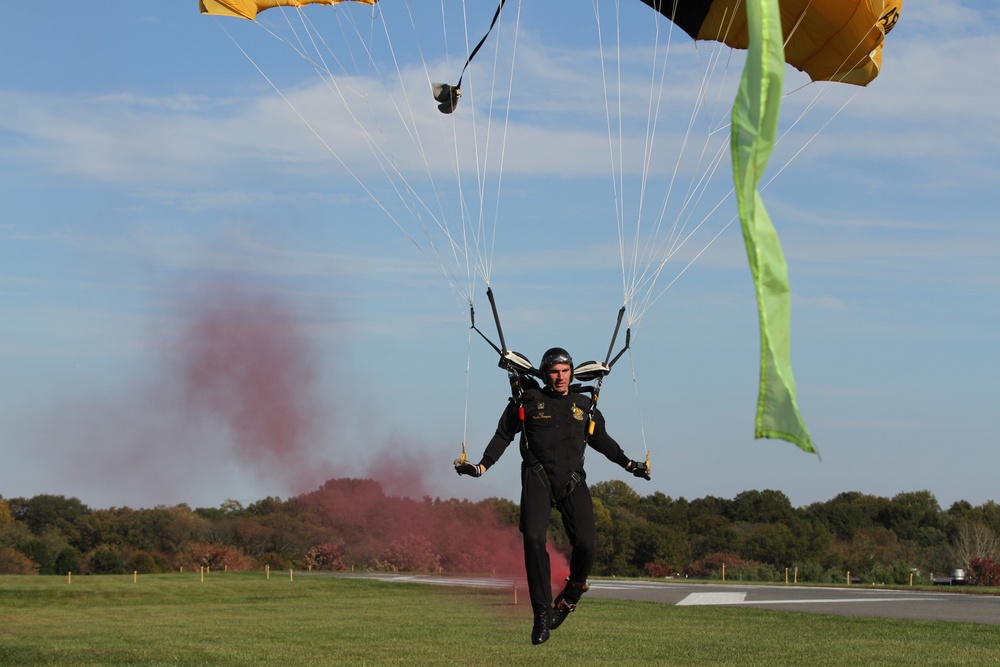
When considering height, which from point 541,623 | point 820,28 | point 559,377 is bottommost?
point 541,623

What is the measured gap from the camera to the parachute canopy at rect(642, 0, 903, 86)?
35.9 feet

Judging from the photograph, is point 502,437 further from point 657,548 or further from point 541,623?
point 657,548

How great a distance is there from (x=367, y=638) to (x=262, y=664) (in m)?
4.03

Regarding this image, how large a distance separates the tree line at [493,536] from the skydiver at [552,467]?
23374 mm

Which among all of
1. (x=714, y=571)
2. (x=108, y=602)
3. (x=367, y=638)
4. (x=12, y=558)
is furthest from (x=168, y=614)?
(x=714, y=571)

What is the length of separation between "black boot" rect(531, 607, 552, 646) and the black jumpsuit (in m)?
0.04

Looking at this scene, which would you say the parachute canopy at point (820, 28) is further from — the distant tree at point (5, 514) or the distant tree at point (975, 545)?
the distant tree at point (5, 514)

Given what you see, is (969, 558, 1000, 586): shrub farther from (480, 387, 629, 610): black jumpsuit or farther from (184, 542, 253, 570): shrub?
(480, 387, 629, 610): black jumpsuit

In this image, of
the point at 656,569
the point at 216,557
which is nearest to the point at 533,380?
the point at 216,557

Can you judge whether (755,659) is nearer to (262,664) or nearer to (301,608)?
(262,664)

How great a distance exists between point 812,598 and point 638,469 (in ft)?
72.7

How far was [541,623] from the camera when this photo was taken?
348 inches

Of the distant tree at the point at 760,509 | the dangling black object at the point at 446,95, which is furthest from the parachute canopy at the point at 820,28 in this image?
the distant tree at the point at 760,509

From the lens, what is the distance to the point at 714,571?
5462cm
